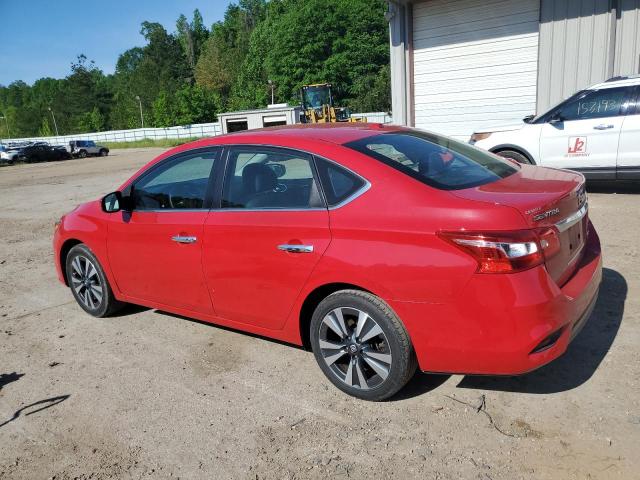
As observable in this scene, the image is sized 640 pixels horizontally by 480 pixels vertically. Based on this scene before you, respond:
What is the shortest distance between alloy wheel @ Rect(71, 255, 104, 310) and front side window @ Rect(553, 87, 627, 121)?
7406 millimetres

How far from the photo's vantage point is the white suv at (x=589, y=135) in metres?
8.00

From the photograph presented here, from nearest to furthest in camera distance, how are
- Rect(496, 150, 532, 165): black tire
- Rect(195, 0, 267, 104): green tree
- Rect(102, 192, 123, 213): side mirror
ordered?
Rect(102, 192, 123, 213): side mirror
Rect(496, 150, 532, 165): black tire
Rect(195, 0, 267, 104): green tree

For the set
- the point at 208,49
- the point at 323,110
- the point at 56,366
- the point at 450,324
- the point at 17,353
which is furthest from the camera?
the point at 208,49

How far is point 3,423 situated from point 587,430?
11.3 ft

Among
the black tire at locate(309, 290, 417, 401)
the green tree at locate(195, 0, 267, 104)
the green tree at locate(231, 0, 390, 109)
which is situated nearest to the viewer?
the black tire at locate(309, 290, 417, 401)

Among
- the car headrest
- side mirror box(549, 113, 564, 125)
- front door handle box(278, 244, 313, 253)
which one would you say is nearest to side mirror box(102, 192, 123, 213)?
the car headrest

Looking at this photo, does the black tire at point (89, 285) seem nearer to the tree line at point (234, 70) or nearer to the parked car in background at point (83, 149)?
the parked car in background at point (83, 149)

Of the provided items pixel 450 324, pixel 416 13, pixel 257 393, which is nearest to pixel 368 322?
pixel 450 324

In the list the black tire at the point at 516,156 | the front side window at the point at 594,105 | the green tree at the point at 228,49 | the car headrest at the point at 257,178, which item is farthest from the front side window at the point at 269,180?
the green tree at the point at 228,49

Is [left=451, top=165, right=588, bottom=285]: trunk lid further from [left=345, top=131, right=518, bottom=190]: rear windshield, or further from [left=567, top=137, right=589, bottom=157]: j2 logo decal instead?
[left=567, top=137, right=589, bottom=157]: j2 logo decal

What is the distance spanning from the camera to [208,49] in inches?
4309

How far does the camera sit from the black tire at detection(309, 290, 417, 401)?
9.71ft

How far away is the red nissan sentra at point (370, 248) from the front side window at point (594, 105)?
18.0ft

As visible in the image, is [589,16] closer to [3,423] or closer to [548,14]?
[548,14]
